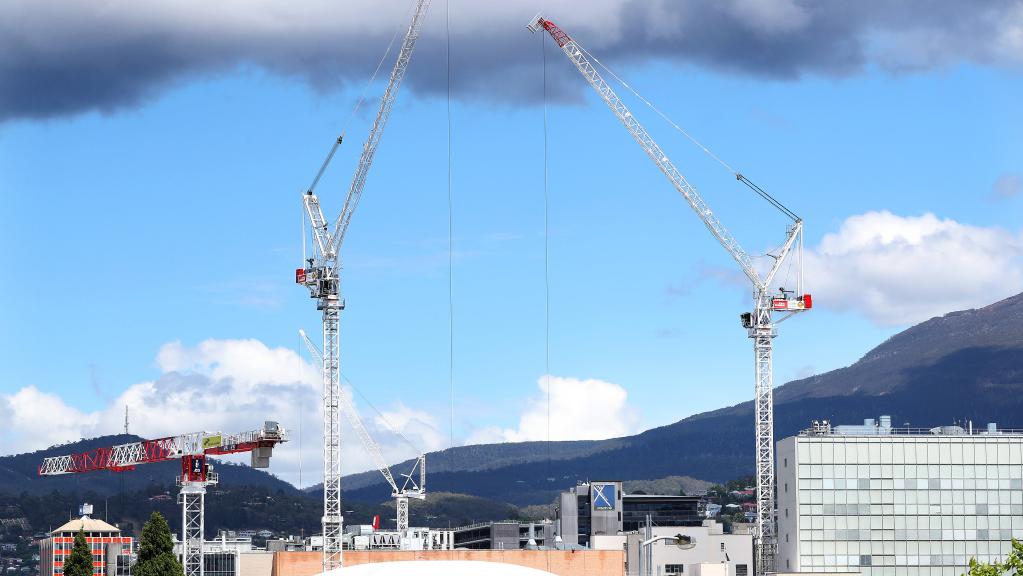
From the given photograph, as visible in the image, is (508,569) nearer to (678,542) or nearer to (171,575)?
(678,542)

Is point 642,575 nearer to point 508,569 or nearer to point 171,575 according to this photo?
point 508,569

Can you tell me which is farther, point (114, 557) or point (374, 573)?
point (114, 557)

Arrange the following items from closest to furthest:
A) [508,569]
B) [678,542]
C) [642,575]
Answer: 1. [678,542]
2. [508,569]
3. [642,575]

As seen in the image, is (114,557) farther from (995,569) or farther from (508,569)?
(995,569)

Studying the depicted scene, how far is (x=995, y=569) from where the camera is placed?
146500mm

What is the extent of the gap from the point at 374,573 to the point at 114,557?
26.6 metres

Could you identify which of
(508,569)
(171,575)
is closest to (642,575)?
(508,569)

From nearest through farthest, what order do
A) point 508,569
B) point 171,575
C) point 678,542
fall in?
point 678,542, point 508,569, point 171,575

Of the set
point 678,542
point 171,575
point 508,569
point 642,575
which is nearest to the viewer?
point 678,542

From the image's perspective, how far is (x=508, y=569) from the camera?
154000 millimetres

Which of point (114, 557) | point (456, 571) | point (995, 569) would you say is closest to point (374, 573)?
point (456, 571)

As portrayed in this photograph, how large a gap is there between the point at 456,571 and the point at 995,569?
152 feet

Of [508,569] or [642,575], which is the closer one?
[508,569]

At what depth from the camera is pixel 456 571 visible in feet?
509
